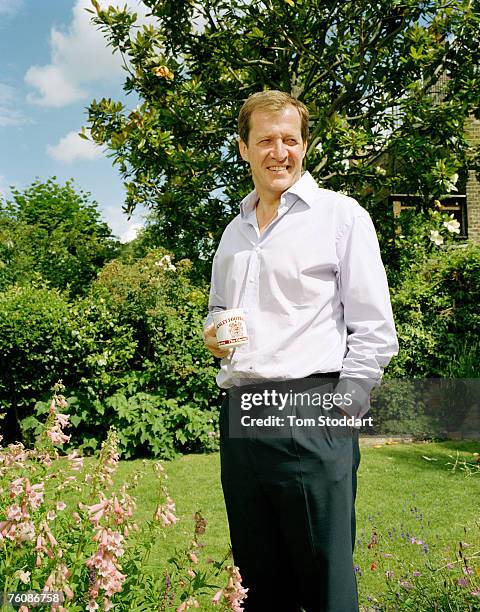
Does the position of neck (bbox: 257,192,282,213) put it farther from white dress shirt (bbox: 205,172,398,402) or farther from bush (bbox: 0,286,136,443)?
bush (bbox: 0,286,136,443)

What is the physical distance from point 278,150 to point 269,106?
5.8 inches

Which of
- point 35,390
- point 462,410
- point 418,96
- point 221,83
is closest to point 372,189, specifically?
point 418,96

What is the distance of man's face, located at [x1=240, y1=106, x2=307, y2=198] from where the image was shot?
1.99m

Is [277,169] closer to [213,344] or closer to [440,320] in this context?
[213,344]

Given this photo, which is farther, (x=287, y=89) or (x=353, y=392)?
(x=287, y=89)

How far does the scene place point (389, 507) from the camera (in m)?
5.21

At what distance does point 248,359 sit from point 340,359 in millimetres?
284

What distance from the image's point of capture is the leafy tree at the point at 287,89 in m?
7.62

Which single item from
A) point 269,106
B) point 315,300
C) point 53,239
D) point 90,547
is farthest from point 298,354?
point 53,239

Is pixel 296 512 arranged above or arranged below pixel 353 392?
below

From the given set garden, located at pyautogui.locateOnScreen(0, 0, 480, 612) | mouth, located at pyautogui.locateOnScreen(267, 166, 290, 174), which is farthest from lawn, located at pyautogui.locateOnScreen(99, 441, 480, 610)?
mouth, located at pyautogui.locateOnScreen(267, 166, 290, 174)

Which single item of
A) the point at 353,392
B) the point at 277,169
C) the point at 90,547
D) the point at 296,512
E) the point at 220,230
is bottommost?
the point at 90,547

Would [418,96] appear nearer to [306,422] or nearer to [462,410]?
[462,410]

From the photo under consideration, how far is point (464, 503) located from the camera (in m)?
5.30
